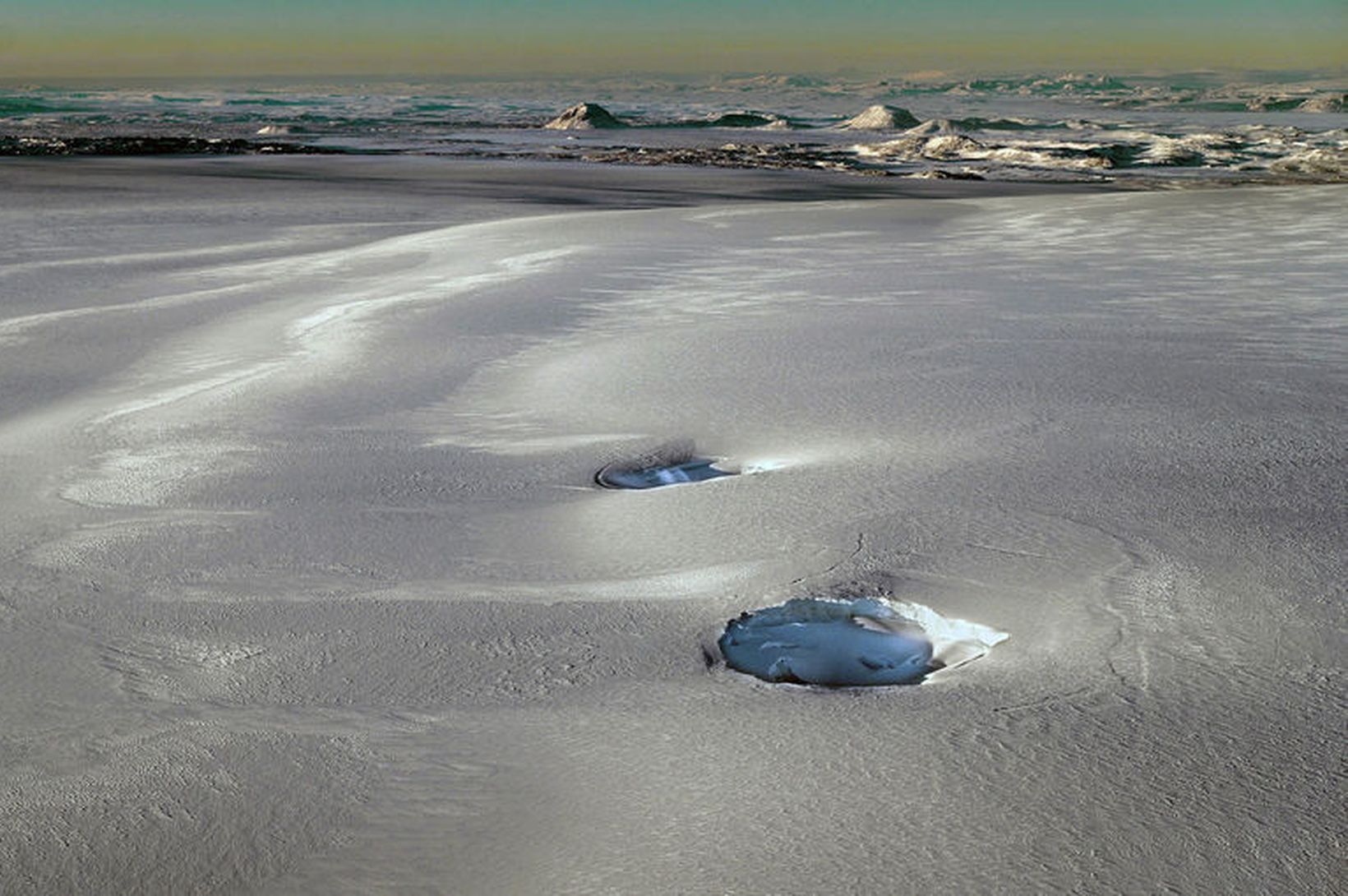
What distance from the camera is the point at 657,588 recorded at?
11.0 ft

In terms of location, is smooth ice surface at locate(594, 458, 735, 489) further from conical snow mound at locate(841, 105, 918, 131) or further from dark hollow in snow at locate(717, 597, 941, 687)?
conical snow mound at locate(841, 105, 918, 131)

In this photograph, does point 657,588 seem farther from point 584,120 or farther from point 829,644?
point 584,120

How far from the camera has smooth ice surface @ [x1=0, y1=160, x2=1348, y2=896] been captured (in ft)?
7.36

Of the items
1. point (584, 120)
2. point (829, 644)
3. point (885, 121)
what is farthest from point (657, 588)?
point (584, 120)

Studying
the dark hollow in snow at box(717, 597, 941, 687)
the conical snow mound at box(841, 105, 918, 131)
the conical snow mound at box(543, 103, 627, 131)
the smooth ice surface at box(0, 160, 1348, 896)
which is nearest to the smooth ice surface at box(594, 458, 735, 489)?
the smooth ice surface at box(0, 160, 1348, 896)

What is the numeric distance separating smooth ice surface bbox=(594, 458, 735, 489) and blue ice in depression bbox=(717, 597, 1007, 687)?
3.64 feet

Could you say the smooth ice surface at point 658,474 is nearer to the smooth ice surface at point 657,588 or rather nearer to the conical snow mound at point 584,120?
the smooth ice surface at point 657,588

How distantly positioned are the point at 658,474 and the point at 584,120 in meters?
43.1

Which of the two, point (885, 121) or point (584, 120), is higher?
point (584, 120)

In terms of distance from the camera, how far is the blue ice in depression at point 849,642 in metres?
2.90

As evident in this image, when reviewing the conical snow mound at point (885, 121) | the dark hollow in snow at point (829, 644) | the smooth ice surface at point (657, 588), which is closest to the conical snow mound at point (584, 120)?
the conical snow mound at point (885, 121)

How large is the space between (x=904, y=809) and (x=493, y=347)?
4.39 meters

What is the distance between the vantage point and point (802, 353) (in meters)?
6.04

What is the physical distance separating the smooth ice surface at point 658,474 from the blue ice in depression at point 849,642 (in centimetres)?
111
